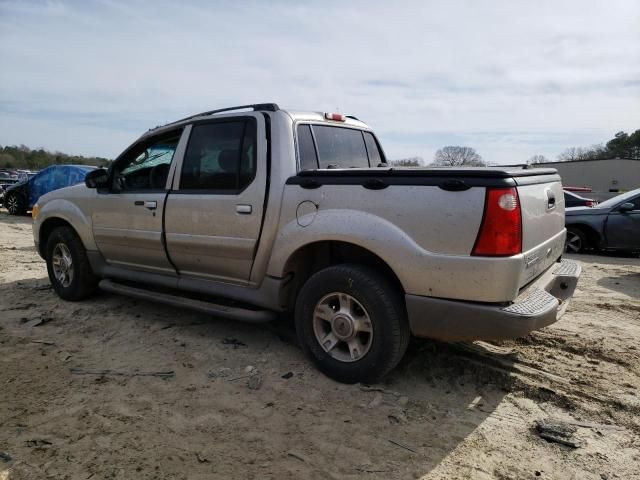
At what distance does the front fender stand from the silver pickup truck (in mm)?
21

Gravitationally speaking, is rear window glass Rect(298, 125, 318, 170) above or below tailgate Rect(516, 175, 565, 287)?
above

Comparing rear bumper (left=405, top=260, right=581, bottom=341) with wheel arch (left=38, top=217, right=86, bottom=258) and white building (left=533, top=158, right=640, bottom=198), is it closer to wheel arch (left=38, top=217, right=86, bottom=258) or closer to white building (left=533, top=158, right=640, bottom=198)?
wheel arch (left=38, top=217, right=86, bottom=258)

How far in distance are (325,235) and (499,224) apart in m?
1.13

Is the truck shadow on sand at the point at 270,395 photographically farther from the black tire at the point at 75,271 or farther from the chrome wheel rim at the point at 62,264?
the chrome wheel rim at the point at 62,264

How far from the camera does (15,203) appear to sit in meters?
15.1

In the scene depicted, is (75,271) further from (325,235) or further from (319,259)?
(325,235)

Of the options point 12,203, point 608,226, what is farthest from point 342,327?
point 12,203

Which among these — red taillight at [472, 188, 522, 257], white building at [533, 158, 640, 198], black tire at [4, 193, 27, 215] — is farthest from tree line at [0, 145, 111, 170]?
red taillight at [472, 188, 522, 257]

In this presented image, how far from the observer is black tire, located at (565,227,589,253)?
29.5 feet

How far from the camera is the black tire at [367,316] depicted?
117 inches

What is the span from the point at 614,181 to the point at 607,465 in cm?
4234

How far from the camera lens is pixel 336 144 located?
4094mm

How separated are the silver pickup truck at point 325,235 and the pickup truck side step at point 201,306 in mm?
17

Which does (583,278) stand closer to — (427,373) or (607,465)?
(427,373)
